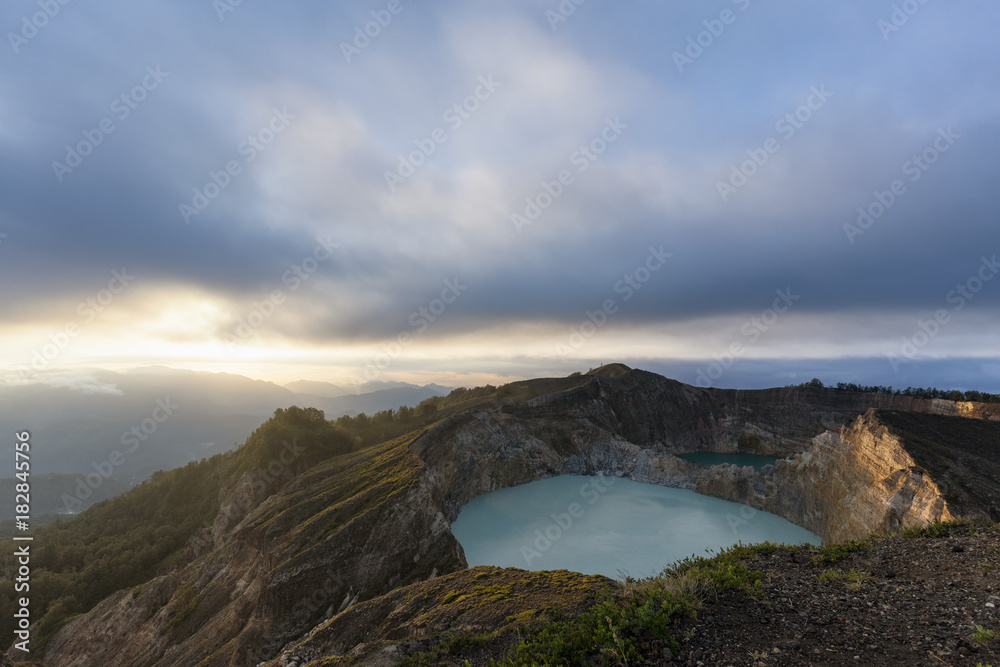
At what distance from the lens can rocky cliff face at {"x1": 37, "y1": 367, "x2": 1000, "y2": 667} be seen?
22.0 metres

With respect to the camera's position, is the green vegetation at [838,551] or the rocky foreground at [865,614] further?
the green vegetation at [838,551]

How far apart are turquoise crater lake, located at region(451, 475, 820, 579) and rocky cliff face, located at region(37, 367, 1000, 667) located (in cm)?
304

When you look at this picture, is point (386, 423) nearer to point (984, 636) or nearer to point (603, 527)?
Answer: point (603, 527)

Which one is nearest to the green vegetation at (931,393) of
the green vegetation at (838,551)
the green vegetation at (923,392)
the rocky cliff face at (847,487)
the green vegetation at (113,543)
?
the green vegetation at (923,392)

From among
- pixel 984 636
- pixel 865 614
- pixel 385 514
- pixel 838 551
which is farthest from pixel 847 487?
pixel 385 514

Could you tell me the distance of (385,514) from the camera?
2634 centimetres

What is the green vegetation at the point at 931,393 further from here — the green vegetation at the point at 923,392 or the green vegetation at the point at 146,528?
the green vegetation at the point at 146,528

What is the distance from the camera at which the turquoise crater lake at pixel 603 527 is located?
3138 cm

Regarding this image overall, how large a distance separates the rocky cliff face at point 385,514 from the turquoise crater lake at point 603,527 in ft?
9.96

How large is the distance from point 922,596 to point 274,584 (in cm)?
2800

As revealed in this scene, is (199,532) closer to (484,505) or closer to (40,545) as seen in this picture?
(40,545)

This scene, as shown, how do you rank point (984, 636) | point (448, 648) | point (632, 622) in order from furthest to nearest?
point (448, 648) < point (632, 622) < point (984, 636)

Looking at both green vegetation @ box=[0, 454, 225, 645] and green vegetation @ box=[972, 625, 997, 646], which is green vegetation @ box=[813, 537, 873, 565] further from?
green vegetation @ box=[0, 454, 225, 645]

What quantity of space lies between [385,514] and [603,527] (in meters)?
24.4
